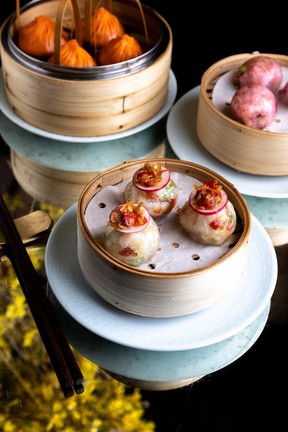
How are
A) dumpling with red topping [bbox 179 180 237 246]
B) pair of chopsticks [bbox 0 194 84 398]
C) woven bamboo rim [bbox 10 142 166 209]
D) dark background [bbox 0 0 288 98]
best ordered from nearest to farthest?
pair of chopsticks [bbox 0 194 84 398]
dumpling with red topping [bbox 179 180 237 246]
woven bamboo rim [bbox 10 142 166 209]
dark background [bbox 0 0 288 98]

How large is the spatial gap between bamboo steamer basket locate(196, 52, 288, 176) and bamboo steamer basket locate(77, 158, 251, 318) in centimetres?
34

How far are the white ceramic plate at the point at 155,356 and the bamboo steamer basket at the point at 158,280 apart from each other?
0.34 feet

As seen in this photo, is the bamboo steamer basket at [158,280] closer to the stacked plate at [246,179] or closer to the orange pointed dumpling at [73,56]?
the stacked plate at [246,179]

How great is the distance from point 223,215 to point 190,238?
0.10m

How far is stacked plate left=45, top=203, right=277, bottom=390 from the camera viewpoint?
1503 mm

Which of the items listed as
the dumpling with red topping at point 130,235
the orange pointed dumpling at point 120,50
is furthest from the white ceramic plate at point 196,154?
the dumpling with red topping at point 130,235

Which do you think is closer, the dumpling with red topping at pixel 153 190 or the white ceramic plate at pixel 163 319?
the white ceramic plate at pixel 163 319

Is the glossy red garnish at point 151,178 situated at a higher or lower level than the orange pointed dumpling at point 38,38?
lower

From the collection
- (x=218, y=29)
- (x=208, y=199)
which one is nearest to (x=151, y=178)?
(x=208, y=199)

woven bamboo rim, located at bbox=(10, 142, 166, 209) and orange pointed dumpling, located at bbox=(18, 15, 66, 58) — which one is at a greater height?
orange pointed dumpling, located at bbox=(18, 15, 66, 58)

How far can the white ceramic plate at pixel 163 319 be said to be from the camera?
1.50 m

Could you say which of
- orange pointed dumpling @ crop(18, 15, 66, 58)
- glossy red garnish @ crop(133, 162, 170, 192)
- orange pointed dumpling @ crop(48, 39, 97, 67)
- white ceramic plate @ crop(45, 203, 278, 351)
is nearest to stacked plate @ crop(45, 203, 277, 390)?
white ceramic plate @ crop(45, 203, 278, 351)

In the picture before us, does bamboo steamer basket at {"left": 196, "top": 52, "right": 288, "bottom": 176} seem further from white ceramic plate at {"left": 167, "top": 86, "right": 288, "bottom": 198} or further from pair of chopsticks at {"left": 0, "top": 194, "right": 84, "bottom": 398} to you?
pair of chopsticks at {"left": 0, "top": 194, "right": 84, "bottom": 398}

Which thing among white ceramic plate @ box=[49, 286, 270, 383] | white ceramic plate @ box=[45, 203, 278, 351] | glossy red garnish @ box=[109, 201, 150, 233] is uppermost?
glossy red garnish @ box=[109, 201, 150, 233]
